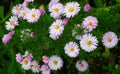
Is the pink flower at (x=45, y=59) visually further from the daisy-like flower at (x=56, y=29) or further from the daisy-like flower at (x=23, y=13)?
the daisy-like flower at (x=23, y=13)

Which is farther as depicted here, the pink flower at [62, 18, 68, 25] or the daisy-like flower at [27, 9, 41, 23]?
the daisy-like flower at [27, 9, 41, 23]

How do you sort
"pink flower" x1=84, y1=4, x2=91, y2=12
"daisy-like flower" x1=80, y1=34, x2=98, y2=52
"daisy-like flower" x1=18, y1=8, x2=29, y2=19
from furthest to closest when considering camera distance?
"daisy-like flower" x1=18, y1=8, x2=29, y2=19 → "pink flower" x1=84, y1=4, x2=91, y2=12 → "daisy-like flower" x1=80, y1=34, x2=98, y2=52

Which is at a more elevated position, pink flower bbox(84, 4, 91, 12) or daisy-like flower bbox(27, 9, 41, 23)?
daisy-like flower bbox(27, 9, 41, 23)

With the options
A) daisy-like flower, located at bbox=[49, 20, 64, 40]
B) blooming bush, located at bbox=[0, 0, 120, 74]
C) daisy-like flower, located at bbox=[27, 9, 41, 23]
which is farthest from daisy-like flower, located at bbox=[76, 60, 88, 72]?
daisy-like flower, located at bbox=[27, 9, 41, 23]

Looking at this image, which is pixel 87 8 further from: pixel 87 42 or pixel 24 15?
pixel 24 15

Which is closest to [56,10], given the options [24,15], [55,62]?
[24,15]

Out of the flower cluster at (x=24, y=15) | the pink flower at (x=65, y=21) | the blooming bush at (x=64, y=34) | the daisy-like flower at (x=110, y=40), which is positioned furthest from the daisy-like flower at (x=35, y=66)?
the daisy-like flower at (x=110, y=40)

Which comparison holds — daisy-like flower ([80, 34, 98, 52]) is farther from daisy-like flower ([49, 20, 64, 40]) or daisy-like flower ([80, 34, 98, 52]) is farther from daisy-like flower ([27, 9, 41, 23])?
daisy-like flower ([27, 9, 41, 23])
